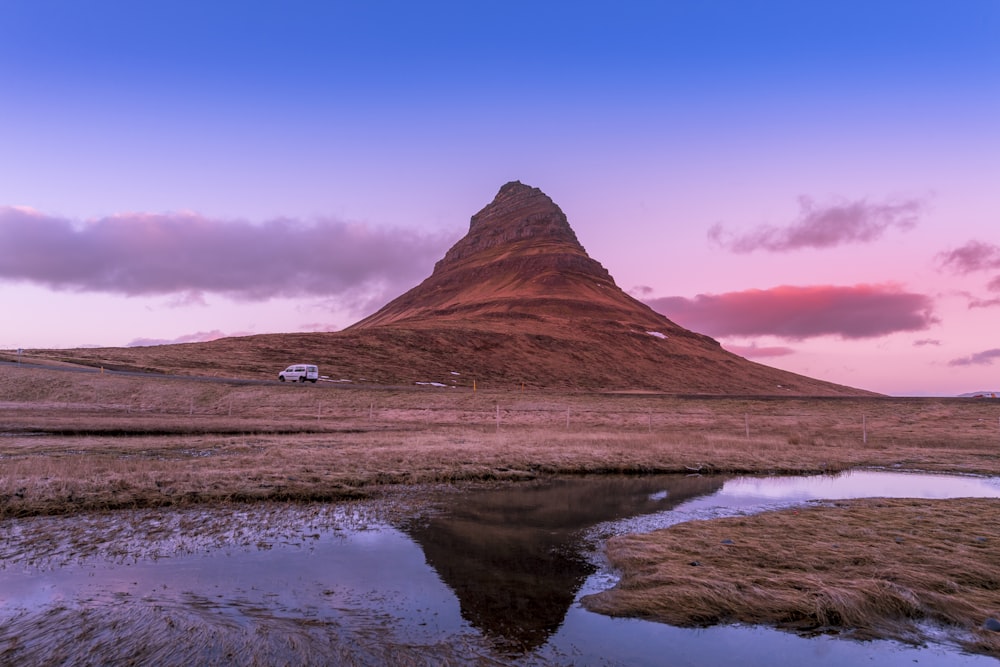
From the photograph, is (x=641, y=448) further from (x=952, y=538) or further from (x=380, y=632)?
(x=380, y=632)

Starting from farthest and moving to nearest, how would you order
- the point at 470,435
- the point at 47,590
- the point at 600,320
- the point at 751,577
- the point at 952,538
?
the point at 600,320, the point at 470,435, the point at 952,538, the point at 751,577, the point at 47,590

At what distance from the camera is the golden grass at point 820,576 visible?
8703 millimetres

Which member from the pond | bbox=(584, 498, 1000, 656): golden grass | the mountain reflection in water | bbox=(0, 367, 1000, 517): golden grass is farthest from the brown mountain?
bbox=(584, 498, 1000, 656): golden grass

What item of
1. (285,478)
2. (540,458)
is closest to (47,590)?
(285,478)

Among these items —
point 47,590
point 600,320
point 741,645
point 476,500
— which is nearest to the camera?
point 741,645

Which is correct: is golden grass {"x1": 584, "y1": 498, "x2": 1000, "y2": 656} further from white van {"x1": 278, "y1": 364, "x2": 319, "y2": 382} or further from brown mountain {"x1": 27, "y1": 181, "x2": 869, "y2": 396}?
brown mountain {"x1": 27, "y1": 181, "x2": 869, "y2": 396}

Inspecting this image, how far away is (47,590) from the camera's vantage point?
9117 millimetres

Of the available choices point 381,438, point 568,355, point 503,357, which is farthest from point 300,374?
point 568,355

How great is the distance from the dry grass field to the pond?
3.03 feet

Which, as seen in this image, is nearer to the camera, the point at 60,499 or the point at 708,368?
the point at 60,499

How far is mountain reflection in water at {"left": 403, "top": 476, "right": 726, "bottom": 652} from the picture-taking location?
29.6 feet

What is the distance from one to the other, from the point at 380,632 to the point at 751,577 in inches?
255

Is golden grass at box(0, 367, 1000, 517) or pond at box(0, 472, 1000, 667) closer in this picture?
pond at box(0, 472, 1000, 667)

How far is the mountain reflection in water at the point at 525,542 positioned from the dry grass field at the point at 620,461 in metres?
1.25
